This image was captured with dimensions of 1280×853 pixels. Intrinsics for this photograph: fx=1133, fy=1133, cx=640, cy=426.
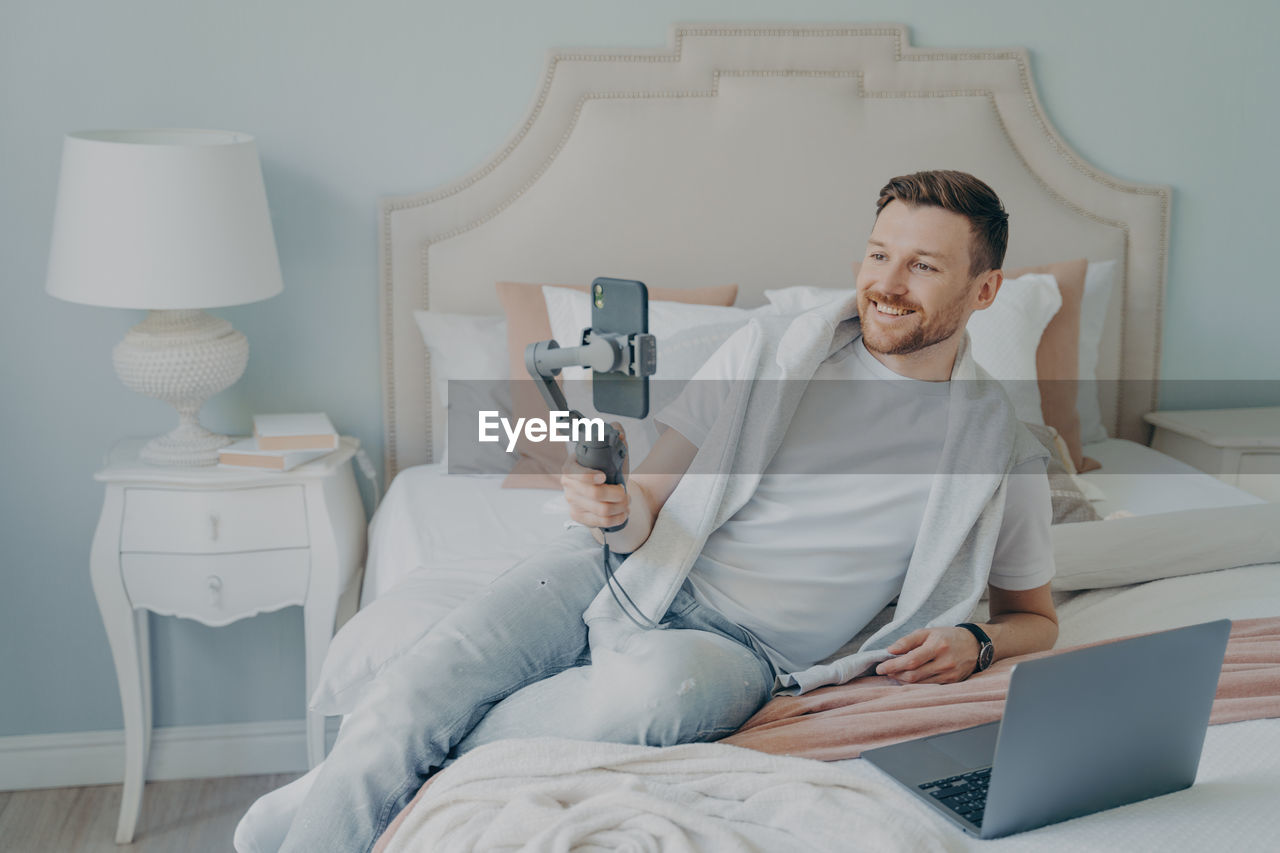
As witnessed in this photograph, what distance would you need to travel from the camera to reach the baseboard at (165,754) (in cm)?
237

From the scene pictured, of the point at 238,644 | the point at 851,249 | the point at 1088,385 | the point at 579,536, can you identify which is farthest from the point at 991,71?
the point at 238,644

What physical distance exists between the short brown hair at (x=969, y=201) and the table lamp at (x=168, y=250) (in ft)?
3.87

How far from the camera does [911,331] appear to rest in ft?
4.73

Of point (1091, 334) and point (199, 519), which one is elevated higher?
point (1091, 334)

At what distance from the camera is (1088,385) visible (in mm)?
2455

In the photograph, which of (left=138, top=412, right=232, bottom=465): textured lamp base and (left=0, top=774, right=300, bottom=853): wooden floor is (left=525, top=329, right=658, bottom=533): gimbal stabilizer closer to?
(left=138, top=412, right=232, bottom=465): textured lamp base

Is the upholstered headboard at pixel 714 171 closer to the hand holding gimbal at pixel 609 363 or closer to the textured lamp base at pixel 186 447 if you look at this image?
the textured lamp base at pixel 186 447

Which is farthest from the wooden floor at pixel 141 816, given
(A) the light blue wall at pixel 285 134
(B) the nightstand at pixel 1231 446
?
(B) the nightstand at pixel 1231 446

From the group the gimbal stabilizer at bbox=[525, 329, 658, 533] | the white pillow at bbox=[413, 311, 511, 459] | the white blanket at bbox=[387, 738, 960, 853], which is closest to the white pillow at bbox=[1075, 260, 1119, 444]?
the white pillow at bbox=[413, 311, 511, 459]

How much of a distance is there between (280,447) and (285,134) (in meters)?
0.65

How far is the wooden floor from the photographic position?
2.13m

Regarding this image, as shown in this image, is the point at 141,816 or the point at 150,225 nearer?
the point at 150,225

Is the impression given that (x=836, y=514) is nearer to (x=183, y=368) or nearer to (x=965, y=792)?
(x=965, y=792)

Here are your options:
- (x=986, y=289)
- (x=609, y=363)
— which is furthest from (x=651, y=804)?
(x=986, y=289)
